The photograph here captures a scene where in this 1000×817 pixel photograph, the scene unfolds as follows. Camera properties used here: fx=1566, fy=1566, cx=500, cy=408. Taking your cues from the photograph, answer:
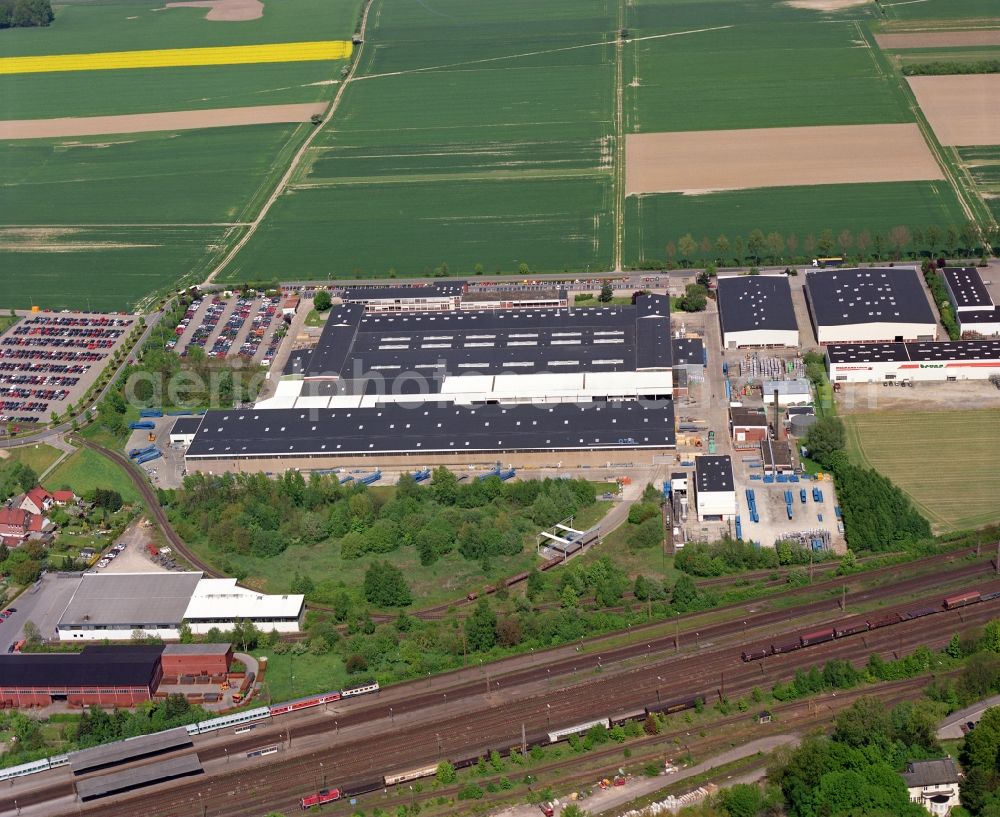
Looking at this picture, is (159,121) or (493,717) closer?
(493,717)

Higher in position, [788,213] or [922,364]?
[788,213]

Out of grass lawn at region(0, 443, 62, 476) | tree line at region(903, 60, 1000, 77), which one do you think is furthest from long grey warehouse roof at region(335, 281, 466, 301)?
tree line at region(903, 60, 1000, 77)

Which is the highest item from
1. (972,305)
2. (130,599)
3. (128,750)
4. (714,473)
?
(972,305)

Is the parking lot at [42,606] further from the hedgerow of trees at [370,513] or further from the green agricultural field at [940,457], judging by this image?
the green agricultural field at [940,457]

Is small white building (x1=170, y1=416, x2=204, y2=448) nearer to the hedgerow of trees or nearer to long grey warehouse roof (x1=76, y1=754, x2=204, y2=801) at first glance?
the hedgerow of trees

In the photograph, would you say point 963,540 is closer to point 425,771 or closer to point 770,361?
point 770,361

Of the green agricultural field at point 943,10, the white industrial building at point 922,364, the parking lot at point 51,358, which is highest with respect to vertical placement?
the green agricultural field at point 943,10

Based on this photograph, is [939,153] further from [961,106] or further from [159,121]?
[159,121]

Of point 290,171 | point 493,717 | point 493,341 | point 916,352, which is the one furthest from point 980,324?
point 290,171

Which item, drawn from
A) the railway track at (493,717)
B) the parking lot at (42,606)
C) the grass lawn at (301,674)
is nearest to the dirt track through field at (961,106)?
the railway track at (493,717)
